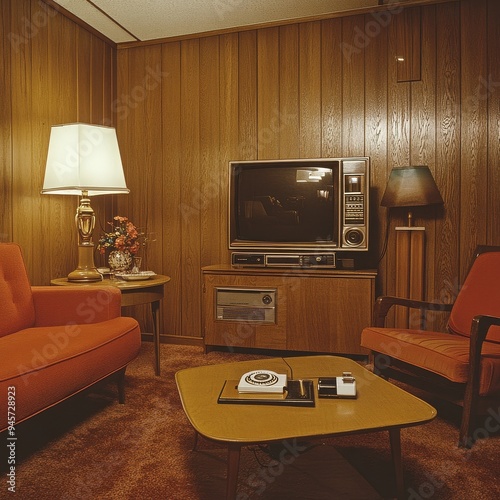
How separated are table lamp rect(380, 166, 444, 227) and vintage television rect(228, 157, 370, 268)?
7.0 inches

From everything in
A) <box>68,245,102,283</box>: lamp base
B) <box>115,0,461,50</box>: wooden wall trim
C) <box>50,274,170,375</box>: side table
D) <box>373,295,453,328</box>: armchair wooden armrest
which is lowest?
<box>373,295,453,328</box>: armchair wooden armrest

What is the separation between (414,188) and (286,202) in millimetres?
791

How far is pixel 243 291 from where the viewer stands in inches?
121

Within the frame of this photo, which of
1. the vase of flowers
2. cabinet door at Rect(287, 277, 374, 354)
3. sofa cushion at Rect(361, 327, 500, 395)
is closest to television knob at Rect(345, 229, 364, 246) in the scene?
cabinet door at Rect(287, 277, 374, 354)

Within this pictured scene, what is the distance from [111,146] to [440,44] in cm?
214

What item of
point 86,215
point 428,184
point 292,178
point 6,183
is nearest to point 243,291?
point 292,178

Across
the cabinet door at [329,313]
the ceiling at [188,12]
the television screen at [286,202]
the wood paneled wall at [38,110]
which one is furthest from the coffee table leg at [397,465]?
the ceiling at [188,12]

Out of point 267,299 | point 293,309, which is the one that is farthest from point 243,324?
point 293,309

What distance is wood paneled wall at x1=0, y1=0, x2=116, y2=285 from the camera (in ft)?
8.57

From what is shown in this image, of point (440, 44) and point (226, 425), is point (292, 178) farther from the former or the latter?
point (226, 425)

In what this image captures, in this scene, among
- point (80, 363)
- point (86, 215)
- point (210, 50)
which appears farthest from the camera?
point (210, 50)

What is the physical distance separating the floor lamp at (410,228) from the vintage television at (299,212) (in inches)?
6.9

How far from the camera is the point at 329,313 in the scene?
2.91 m

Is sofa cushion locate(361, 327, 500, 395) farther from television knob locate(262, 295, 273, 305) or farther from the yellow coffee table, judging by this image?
television knob locate(262, 295, 273, 305)
